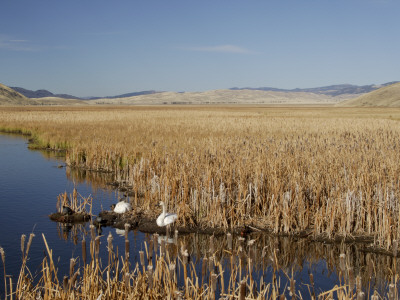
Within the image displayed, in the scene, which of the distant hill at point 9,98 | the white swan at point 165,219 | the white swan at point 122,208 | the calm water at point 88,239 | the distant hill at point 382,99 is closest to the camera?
the calm water at point 88,239

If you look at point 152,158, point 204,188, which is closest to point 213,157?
point 152,158

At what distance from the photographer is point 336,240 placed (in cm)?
985

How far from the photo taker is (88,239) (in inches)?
395

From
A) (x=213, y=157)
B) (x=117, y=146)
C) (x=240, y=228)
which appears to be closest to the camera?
(x=240, y=228)

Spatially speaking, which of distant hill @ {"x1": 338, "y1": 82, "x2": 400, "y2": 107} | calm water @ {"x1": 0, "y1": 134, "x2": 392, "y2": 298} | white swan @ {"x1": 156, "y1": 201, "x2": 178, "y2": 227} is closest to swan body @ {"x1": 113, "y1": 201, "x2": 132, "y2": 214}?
calm water @ {"x1": 0, "y1": 134, "x2": 392, "y2": 298}

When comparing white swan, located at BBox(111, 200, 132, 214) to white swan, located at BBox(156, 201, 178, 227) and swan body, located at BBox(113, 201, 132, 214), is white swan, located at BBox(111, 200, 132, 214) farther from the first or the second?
white swan, located at BBox(156, 201, 178, 227)

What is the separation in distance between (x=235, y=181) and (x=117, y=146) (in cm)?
978

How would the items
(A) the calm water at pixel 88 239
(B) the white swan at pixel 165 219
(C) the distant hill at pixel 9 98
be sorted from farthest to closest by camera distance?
(C) the distant hill at pixel 9 98 → (B) the white swan at pixel 165 219 → (A) the calm water at pixel 88 239

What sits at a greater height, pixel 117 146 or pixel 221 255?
pixel 117 146

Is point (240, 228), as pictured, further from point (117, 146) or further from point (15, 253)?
point (117, 146)

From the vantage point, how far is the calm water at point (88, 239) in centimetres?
839

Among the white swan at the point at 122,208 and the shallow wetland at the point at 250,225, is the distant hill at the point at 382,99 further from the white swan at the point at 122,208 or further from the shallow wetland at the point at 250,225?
the white swan at the point at 122,208

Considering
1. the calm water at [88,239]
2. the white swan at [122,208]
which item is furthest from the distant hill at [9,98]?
the white swan at [122,208]

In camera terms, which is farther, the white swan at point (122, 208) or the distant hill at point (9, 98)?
the distant hill at point (9, 98)
